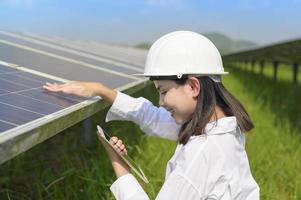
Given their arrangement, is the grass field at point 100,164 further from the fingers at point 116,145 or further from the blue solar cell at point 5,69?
the fingers at point 116,145

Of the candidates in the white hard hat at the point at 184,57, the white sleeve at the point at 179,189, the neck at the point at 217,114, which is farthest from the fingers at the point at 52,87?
the white sleeve at the point at 179,189

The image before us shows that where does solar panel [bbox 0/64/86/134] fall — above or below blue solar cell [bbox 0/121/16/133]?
below

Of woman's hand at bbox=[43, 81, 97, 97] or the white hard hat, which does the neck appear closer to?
the white hard hat

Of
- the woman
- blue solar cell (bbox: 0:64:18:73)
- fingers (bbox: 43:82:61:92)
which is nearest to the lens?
the woman

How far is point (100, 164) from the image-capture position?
16.2 ft

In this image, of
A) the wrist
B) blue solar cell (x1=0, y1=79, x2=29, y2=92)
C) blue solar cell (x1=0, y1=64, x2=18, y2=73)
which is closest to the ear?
the wrist

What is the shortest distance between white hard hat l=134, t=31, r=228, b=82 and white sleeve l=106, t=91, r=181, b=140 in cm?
56

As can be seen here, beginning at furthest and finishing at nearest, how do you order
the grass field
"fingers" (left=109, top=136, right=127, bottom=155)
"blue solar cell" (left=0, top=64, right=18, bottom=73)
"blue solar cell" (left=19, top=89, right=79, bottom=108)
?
the grass field < "blue solar cell" (left=0, top=64, right=18, bottom=73) < "blue solar cell" (left=19, top=89, right=79, bottom=108) < "fingers" (left=109, top=136, right=127, bottom=155)

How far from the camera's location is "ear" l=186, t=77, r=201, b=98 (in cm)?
247

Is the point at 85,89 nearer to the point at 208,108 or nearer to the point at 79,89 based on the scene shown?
the point at 79,89

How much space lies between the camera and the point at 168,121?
311 centimetres

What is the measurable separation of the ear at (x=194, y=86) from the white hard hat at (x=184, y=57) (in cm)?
3

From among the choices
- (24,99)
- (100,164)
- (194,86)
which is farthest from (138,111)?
(100,164)

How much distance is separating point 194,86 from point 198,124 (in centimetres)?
17
